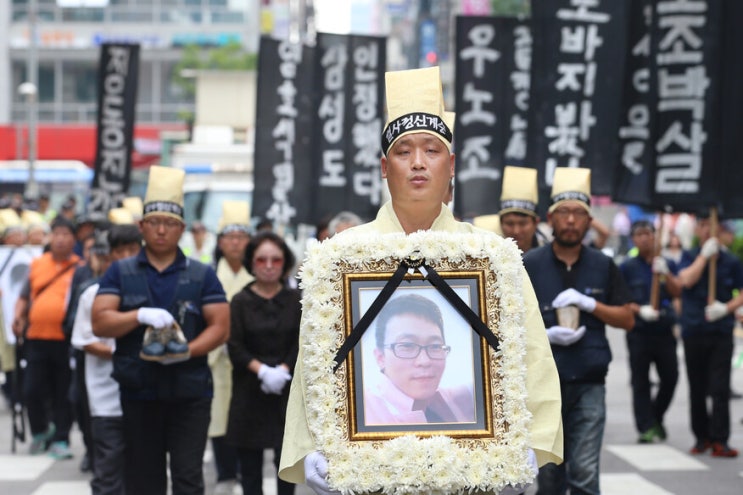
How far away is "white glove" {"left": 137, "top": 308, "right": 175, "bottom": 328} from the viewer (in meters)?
7.38

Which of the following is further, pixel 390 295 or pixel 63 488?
pixel 63 488

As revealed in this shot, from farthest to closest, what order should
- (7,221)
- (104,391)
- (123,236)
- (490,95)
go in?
(7,221)
(490,95)
(123,236)
(104,391)

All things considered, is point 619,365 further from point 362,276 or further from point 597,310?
point 362,276

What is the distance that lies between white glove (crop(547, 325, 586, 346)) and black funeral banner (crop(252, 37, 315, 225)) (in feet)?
29.8

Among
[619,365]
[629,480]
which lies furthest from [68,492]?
[619,365]

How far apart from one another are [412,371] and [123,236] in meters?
5.24

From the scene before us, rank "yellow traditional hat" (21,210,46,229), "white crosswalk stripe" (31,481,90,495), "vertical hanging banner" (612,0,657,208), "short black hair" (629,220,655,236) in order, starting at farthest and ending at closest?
"yellow traditional hat" (21,210,46,229), "short black hair" (629,220,655,236), "vertical hanging banner" (612,0,657,208), "white crosswalk stripe" (31,481,90,495)

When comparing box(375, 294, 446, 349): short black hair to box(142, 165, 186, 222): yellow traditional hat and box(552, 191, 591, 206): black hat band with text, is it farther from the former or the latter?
box(552, 191, 591, 206): black hat band with text

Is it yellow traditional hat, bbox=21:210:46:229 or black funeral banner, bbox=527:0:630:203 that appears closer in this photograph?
black funeral banner, bbox=527:0:630:203

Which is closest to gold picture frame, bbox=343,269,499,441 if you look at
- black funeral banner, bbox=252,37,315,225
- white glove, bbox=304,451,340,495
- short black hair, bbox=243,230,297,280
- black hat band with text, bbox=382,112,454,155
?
white glove, bbox=304,451,340,495

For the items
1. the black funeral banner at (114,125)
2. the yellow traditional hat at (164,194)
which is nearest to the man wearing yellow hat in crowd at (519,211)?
the yellow traditional hat at (164,194)

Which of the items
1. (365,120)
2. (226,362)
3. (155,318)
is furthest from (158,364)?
(365,120)

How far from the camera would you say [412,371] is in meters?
4.48

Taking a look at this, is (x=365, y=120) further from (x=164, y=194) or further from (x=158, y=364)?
(x=158, y=364)
